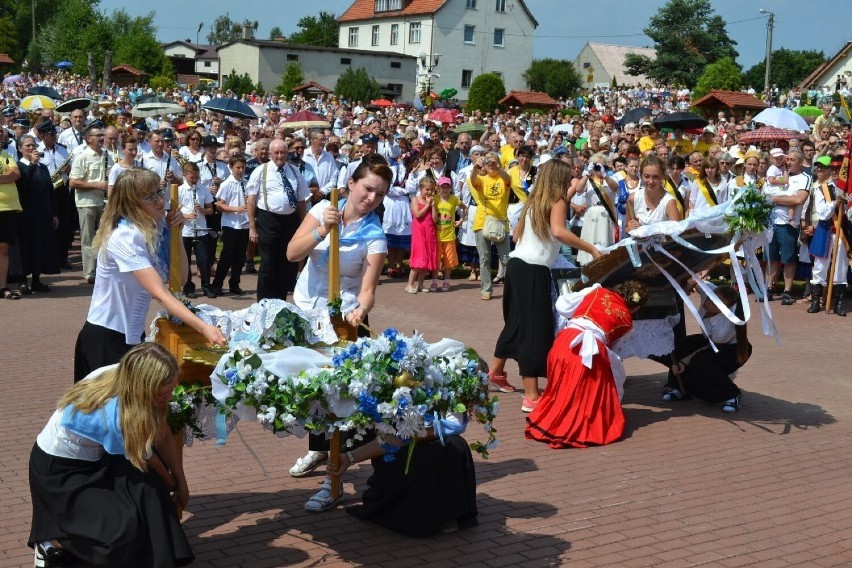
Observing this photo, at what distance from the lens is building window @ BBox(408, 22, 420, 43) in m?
86.6

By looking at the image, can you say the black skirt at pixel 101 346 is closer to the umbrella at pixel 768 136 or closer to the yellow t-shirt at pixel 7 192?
the yellow t-shirt at pixel 7 192

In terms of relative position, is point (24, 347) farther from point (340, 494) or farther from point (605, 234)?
point (605, 234)

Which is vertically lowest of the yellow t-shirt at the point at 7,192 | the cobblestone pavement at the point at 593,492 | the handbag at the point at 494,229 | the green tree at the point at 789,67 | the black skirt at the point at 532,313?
the cobblestone pavement at the point at 593,492

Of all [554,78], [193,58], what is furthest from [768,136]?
[193,58]

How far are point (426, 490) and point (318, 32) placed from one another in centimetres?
11010

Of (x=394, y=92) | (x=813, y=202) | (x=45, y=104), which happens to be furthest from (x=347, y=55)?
(x=813, y=202)

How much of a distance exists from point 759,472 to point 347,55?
78700 millimetres

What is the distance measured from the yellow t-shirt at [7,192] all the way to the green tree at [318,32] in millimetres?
98279

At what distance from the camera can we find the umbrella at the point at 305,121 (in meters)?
20.7

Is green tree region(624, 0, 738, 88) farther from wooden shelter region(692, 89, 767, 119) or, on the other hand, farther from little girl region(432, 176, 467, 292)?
little girl region(432, 176, 467, 292)

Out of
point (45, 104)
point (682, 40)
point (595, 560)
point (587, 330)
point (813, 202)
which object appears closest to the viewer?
point (595, 560)

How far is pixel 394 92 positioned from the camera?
8250cm

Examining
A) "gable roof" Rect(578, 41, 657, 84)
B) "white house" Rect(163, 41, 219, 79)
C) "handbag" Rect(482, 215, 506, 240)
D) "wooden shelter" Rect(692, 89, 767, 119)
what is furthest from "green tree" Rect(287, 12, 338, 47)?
"handbag" Rect(482, 215, 506, 240)

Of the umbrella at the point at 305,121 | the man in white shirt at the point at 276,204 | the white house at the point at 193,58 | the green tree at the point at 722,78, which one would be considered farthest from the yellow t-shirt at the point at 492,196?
the white house at the point at 193,58
